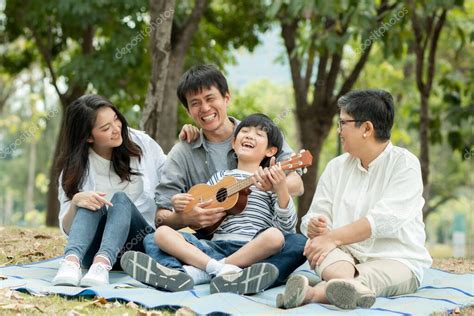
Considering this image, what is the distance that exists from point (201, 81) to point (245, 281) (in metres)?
1.32

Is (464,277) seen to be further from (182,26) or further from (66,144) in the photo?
(182,26)

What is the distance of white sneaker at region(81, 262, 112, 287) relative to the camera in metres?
3.85

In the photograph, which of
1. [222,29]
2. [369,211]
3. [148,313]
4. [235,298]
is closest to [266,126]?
[369,211]

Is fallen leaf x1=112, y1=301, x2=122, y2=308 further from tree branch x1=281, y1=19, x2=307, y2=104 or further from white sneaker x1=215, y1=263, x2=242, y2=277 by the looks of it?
tree branch x1=281, y1=19, x2=307, y2=104

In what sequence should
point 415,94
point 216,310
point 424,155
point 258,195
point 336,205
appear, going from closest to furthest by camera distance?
1. point 216,310
2. point 336,205
3. point 258,195
4. point 424,155
5. point 415,94

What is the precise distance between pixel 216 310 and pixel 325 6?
379cm

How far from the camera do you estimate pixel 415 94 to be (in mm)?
14516

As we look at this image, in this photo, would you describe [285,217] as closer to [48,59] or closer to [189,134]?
[189,134]

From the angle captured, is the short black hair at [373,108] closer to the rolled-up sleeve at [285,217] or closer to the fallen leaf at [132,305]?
the rolled-up sleeve at [285,217]

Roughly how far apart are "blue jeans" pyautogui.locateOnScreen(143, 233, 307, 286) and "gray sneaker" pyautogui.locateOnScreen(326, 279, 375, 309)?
69 centimetres


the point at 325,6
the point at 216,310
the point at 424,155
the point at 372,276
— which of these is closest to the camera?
the point at 216,310

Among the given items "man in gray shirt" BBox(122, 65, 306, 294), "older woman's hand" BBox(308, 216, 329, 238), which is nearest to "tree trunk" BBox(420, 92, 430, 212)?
"man in gray shirt" BBox(122, 65, 306, 294)

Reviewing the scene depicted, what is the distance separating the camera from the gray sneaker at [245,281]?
11.8ft

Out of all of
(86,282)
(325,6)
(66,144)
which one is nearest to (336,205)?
(86,282)
